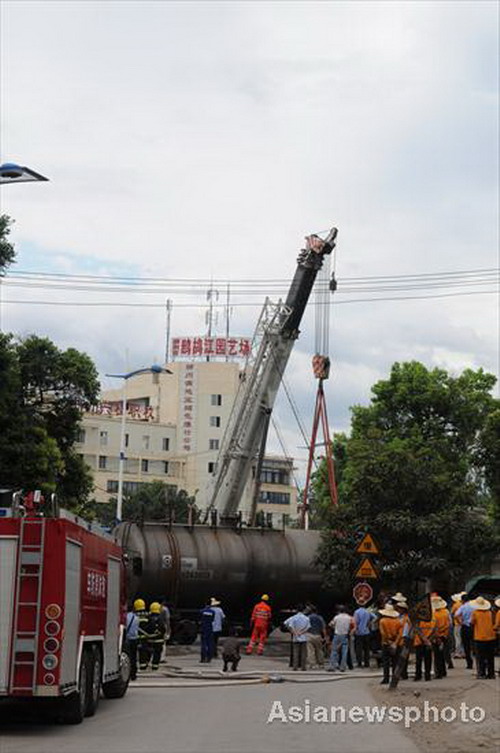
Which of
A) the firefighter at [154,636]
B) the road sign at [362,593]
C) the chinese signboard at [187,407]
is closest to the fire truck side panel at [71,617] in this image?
the firefighter at [154,636]

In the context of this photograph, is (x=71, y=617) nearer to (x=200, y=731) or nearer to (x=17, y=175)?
(x=200, y=731)

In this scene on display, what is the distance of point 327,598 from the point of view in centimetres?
3778

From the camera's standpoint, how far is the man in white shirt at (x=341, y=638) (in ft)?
89.7

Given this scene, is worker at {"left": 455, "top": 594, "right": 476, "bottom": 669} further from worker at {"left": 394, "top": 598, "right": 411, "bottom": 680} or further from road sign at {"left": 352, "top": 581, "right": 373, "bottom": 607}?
worker at {"left": 394, "top": 598, "right": 411, "bottom": 680}

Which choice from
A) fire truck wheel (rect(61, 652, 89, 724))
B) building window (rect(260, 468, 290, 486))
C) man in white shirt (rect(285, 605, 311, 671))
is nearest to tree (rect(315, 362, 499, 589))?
man in white shirt (rect(285, 605, 311, 671))

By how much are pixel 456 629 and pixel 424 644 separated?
7788 millimetres

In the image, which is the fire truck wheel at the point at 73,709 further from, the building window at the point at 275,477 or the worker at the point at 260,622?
the building window at the point at 275,477

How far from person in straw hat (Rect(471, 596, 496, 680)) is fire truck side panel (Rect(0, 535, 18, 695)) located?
38.8ft

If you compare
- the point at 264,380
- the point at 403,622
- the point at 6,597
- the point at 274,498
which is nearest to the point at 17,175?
the point at 6,597

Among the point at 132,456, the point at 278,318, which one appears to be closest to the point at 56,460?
the point at 278,318

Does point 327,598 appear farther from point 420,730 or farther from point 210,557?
point 420,730

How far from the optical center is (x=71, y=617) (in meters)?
14.8

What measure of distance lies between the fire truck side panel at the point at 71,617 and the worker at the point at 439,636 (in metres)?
10.6

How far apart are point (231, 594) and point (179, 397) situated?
237 ft
